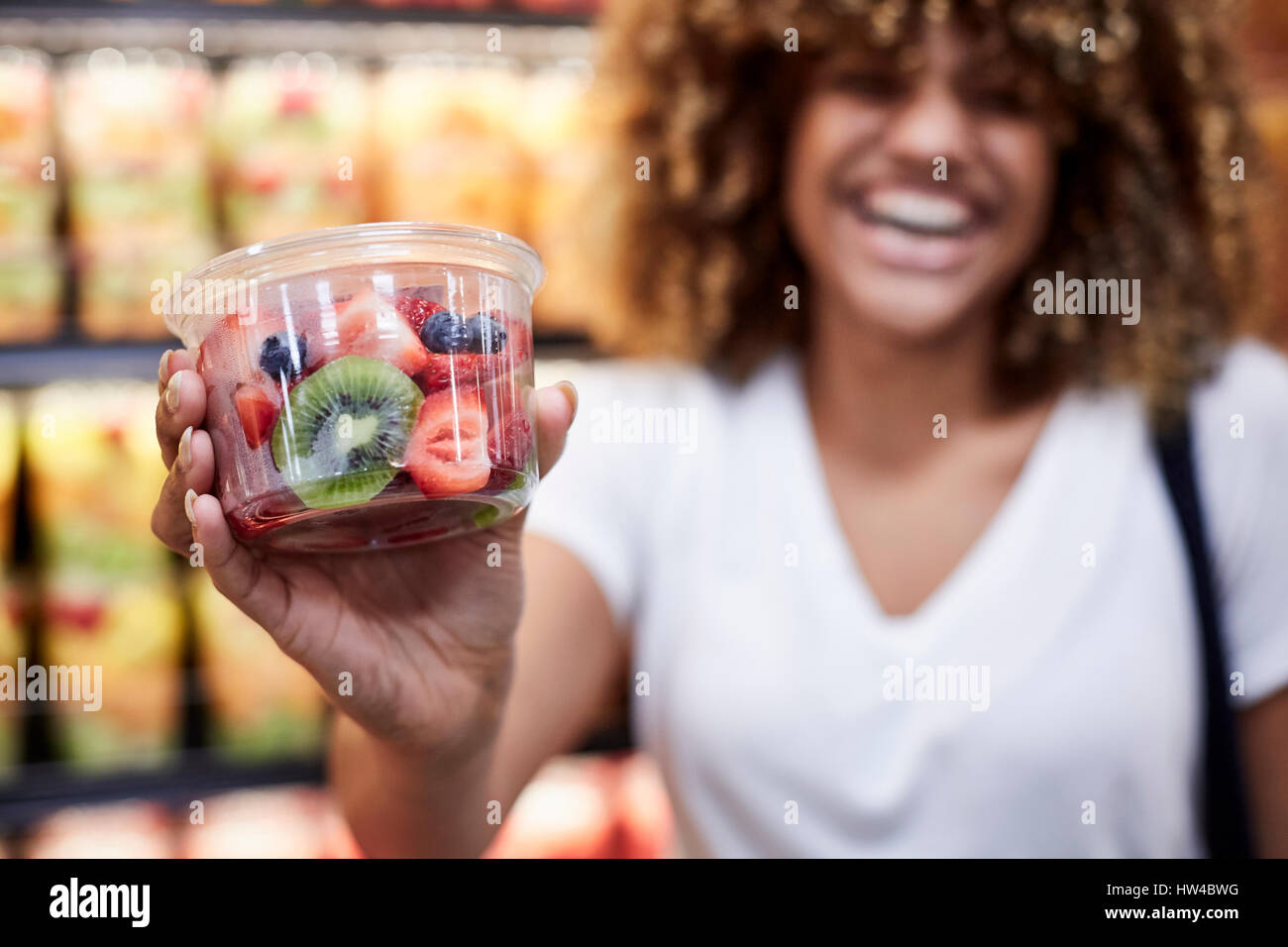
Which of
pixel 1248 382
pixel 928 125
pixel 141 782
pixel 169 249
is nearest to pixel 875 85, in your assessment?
pixel 928 125

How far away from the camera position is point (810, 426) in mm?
1193

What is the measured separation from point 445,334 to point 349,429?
8cm

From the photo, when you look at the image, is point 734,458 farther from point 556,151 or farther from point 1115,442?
point 556,151

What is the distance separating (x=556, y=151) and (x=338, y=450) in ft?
4.00

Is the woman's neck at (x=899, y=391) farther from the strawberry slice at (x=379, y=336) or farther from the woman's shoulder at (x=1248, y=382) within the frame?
the strawberry slice at (x=379, y=336)

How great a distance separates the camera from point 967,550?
112cm

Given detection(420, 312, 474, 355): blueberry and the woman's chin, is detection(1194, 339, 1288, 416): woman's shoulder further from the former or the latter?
detection(420, 312, 474, 355): blueberry

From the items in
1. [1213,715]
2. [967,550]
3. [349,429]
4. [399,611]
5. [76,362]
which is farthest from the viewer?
[76,362]

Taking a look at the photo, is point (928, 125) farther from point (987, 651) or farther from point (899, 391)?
point (987, 651)

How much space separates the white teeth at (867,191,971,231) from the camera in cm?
105

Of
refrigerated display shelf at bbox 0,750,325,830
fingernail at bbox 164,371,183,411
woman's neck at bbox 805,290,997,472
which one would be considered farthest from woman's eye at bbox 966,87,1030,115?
refrigerated display shelf at bbox 0,750,325,830

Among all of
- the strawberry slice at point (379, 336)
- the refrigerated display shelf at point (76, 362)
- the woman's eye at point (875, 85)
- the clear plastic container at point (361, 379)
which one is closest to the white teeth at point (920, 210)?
the woman's eye at point (875, 85)

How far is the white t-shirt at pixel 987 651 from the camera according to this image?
3.34 feet

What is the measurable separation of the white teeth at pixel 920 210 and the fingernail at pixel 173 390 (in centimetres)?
70
